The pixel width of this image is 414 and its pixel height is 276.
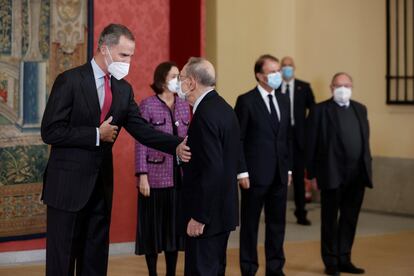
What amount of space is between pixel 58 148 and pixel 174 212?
5.67 ft

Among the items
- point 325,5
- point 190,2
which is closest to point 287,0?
point 325,5

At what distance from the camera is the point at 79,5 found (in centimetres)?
720

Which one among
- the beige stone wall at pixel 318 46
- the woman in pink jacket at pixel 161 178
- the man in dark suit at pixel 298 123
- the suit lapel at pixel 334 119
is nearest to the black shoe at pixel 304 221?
the man in dark suit at pixel 298 123

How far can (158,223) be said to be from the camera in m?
6.19

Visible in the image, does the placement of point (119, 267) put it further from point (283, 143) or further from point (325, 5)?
point (325, 5)

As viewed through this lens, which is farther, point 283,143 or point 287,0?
point 287,0

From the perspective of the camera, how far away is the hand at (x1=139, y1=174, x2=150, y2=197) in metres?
6.06

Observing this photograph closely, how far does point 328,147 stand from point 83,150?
8.59 feet

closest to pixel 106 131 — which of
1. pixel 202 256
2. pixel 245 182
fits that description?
pixel 202 256

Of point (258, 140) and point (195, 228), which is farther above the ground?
point (258, 140)

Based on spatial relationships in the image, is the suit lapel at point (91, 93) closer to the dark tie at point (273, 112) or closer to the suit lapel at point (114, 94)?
the suit lapel at point (114, 94)

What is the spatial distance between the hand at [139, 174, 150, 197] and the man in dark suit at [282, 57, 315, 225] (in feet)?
11.5

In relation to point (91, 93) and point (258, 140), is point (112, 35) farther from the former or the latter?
point (258, 140)

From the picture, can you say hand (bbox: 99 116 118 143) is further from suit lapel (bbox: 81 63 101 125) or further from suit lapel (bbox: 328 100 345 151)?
suit lapel (bbox: 328 100 345 151)
